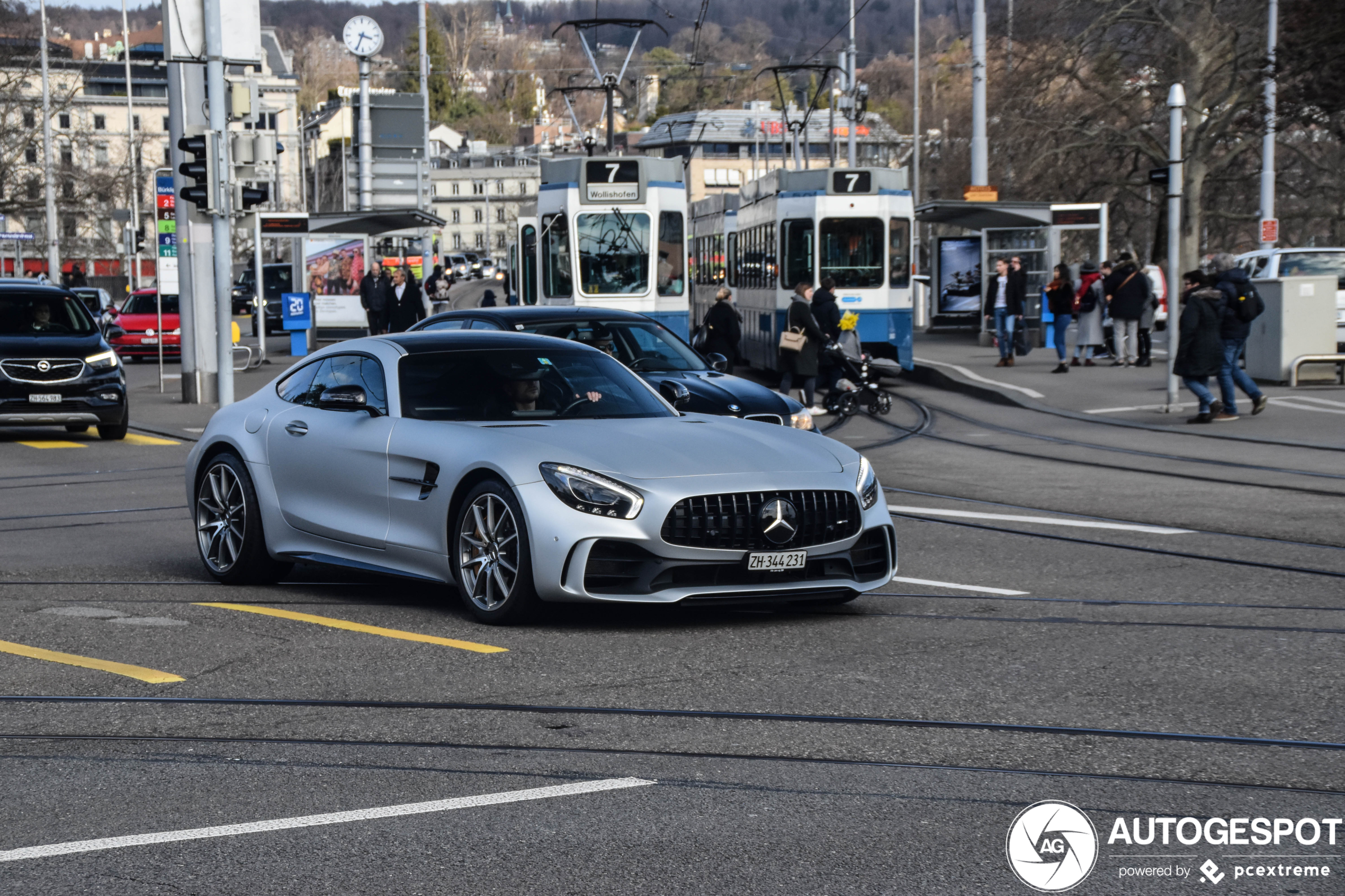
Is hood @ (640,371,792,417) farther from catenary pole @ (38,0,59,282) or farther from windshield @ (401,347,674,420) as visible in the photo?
catenary pole @ (38,0,59,282)

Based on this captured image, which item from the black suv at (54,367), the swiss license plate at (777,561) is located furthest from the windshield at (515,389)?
the black suv at (54,367)

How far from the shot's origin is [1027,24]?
151 ft

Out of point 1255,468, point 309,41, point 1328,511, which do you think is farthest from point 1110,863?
point 309,41

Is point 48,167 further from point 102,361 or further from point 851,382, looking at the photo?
point 851,382

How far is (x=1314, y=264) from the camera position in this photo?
3042 cm

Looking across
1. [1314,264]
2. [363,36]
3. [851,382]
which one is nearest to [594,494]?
[851,382]

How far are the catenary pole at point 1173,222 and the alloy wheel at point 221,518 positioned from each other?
13147 millimetres

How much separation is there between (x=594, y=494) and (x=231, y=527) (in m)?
2.73

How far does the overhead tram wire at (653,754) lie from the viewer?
518cm

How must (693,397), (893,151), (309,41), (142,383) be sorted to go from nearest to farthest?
(693,397) < (142,383) < (893,151) < (309,41)

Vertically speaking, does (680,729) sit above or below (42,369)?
below

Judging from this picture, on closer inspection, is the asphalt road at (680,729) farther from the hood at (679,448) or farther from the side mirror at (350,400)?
the side mirror at (350,400)

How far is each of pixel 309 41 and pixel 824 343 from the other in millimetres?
148346

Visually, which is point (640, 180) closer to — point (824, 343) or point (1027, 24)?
Result: point (824, 343)
